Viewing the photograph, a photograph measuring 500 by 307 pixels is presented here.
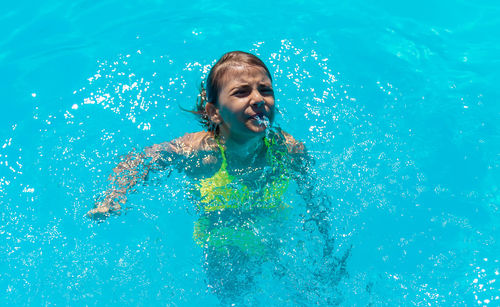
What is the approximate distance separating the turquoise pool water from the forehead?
0.98 meters

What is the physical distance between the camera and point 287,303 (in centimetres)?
315

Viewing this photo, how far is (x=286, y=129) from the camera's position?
4.02 m

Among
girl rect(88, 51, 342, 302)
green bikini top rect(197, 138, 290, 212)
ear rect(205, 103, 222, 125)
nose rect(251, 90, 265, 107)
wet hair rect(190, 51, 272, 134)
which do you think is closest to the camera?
nose rect(251, 90, 265, 107)

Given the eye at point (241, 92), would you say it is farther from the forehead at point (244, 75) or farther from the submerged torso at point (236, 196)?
the submerged torso at point (236, 196)

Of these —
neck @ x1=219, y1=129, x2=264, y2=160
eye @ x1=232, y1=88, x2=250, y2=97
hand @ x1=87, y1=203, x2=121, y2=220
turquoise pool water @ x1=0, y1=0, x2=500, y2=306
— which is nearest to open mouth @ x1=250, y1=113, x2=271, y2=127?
eye @ x1=232, y1=88, x2=250, y2=97

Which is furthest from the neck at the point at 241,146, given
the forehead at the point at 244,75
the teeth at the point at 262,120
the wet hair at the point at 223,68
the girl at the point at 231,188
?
the forehead at the point at 244,75

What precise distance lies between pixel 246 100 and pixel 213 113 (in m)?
0.38

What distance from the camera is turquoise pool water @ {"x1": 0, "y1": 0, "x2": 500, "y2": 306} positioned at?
129 inches

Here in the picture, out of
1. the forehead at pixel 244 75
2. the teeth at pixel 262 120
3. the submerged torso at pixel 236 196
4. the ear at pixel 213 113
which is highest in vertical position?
the forehead at pixel 244 75

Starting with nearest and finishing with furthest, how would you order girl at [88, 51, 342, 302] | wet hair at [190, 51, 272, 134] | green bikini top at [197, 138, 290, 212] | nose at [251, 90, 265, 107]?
nose at [251, 90, 265, 107] < wet hair at [190, 51, 272, 134] < girl at [88, 51, 342, 302] < green bikini top at [197, 138, 290, 212]

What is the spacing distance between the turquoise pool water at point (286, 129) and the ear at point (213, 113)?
0.64 meters

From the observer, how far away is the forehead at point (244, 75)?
9.32ft

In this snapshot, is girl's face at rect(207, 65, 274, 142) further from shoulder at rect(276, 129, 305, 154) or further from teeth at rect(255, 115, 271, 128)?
shoulder at rect(276, 129, 305, 154)

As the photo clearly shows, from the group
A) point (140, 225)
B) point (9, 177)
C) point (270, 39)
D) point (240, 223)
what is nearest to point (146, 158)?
point (140, 225)
